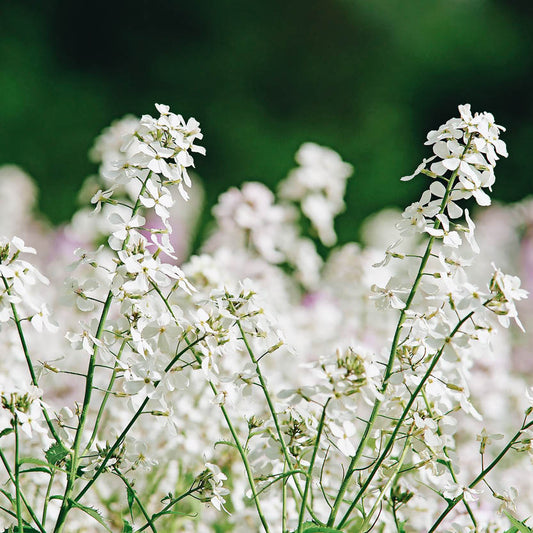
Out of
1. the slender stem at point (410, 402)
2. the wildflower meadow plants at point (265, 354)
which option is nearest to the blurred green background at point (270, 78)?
the wildflower meadow plants at point (265, 354)

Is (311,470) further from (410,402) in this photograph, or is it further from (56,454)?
(56,454)

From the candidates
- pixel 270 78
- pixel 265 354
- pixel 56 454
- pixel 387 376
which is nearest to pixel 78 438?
pixel 56 454

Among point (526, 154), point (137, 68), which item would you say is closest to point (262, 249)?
point (526, 154)

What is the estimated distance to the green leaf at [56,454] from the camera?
2.99ft

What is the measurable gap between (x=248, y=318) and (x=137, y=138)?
244 millimetres

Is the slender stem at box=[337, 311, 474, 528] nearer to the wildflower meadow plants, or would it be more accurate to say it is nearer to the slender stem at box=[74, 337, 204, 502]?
the wildflower meadow plants

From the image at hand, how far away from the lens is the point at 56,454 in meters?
0.92

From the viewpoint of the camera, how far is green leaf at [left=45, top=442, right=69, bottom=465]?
0.91 m

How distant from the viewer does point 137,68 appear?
26.5 ft

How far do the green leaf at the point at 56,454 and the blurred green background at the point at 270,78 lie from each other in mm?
5900

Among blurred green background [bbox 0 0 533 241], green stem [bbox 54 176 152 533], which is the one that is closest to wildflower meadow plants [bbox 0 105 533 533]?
green stem [bbox 54 176 152 533]

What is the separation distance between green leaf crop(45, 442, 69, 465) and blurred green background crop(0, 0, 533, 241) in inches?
232

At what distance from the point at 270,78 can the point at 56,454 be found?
24.0 ft

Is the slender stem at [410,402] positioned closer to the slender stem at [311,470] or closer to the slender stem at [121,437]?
the slender stem at [311,470]
